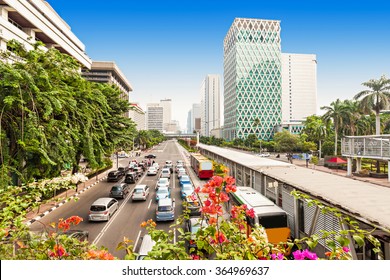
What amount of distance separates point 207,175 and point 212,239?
73.1 feet

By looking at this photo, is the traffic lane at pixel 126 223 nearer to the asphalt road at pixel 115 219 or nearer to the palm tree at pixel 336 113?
the asphalt road at pixel 115 219

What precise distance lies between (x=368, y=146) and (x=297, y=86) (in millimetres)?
134375

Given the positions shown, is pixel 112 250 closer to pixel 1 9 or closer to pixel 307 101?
Result: pixel 1 9

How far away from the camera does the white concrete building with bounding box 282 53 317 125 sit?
140750 mm

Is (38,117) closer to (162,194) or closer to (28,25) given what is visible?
(162,194)

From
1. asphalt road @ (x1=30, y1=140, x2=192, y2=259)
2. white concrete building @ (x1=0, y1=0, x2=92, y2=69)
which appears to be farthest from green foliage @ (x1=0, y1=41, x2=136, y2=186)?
white concrete building @ (x1=0, y1=0, x2=92, y2=69)

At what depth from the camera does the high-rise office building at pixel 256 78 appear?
109500 millimetres

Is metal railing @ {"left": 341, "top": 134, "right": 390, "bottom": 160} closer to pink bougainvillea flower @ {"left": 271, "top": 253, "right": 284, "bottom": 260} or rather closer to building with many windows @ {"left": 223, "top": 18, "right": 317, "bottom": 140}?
pink bougainvillea flower @ {"left": 271, "top": 253, "right": 284, "bottom": 260}

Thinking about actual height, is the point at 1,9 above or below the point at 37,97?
above

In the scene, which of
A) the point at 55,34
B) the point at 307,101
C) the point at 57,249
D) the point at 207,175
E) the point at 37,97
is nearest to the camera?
the point at 57,249

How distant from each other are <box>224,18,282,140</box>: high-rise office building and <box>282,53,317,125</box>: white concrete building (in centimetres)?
3290

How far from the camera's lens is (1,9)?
83.0 feet

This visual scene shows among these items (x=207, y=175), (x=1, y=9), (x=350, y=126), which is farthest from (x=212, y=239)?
(x=350, y=126)
